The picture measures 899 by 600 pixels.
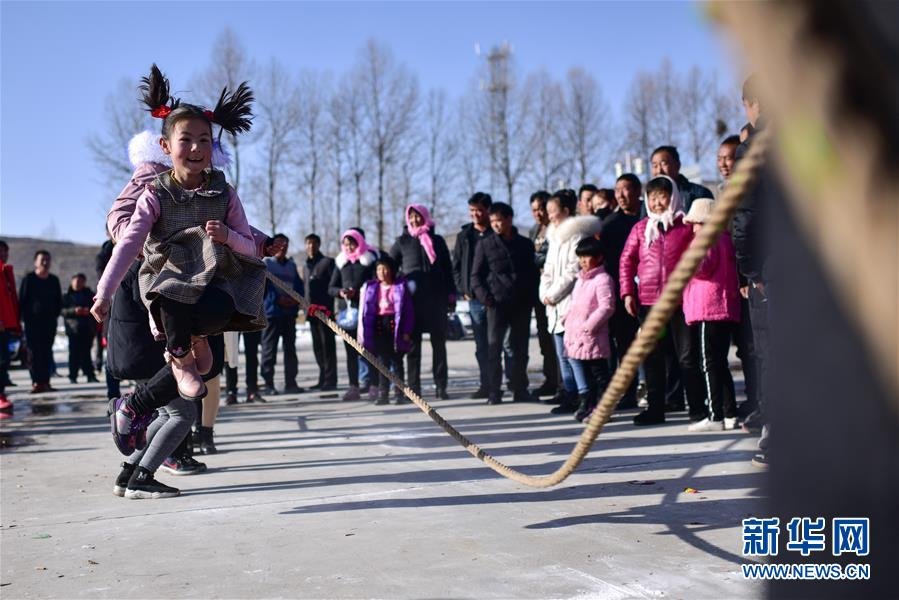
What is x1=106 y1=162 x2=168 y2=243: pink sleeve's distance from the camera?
14.4 ft

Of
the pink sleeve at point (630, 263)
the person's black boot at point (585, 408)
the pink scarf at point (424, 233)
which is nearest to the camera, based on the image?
the pink sleeve at point (630, 263)

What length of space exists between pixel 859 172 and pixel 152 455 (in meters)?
4.38

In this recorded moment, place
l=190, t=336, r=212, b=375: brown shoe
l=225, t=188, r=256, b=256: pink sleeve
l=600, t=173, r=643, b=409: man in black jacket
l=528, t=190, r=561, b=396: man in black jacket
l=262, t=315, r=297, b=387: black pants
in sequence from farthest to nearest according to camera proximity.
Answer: l=262, t=315, r=297, b=387: black pants, l=528, t=190, r=561, b=396: man in black jacket, l=600, t=173, r=643, b=409: man in black jacket, l=190, t=336, r=212, b=375: brown shoe, l=225, t=188, r=256, b=256: pink sleeve

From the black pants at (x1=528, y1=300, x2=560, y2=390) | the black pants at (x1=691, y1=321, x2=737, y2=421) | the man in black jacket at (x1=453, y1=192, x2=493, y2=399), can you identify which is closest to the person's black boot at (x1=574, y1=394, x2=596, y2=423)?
the black pants at (x1=691, y1=321, x2=737, y2=421)

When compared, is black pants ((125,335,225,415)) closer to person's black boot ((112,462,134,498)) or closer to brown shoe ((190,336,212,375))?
brown shoe ((190,336,212,375))

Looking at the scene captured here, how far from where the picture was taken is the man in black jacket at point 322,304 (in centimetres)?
1130

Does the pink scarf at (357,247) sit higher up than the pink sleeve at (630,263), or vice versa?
the pink scarf at (357,247)

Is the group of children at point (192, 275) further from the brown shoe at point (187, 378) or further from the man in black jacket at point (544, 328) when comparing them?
the man in black jacket at point (544, 328)

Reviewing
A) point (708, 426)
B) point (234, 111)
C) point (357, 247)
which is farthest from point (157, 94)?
point (357, 247)

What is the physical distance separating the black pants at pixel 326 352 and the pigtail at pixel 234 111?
6404mm

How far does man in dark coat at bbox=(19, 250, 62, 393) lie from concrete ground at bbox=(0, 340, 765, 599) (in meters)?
5.60

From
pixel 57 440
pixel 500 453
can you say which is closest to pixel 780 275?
pixel 500 453

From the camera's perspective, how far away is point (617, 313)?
754 centimetres

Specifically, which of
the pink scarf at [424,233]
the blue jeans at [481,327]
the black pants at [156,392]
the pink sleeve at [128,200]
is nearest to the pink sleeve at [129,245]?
the pink sleeve at [128,200]
